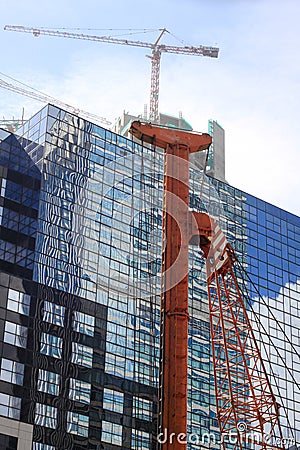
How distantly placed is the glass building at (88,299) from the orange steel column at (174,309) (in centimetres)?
3531

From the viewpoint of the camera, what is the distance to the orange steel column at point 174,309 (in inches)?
2186

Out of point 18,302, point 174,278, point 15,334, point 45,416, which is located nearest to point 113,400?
point 45,416

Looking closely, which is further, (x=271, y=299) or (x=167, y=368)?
(x=271, y=299)

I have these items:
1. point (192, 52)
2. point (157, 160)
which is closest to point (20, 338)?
point (157, 160)

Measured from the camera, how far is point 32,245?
104 meters

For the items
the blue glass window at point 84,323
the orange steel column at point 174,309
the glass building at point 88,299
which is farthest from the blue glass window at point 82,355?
the orange steel column at point 174,309

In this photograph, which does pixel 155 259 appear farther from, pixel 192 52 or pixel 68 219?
pixel 192 52

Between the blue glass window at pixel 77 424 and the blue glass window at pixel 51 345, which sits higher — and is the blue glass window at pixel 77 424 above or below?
below

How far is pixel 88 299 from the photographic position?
351 feet

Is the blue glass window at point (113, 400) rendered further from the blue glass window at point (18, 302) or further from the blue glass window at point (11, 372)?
the blue glass window at point (18, 302)

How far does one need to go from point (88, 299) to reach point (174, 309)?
49.7 m

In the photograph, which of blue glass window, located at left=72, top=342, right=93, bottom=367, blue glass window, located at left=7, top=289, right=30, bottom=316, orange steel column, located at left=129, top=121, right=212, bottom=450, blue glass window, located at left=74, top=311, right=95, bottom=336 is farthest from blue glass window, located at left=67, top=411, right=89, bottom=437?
orange steel column, located at left=129, top=121, right=212, bottom=450

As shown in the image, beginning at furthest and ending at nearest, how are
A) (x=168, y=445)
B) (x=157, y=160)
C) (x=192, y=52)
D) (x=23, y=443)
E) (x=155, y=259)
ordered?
(x=192, y=52), (x=157, y=160), (x=155, y=259), (x=23, y=443), (x=168, y=445)

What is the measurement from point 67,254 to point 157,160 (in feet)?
81.9
